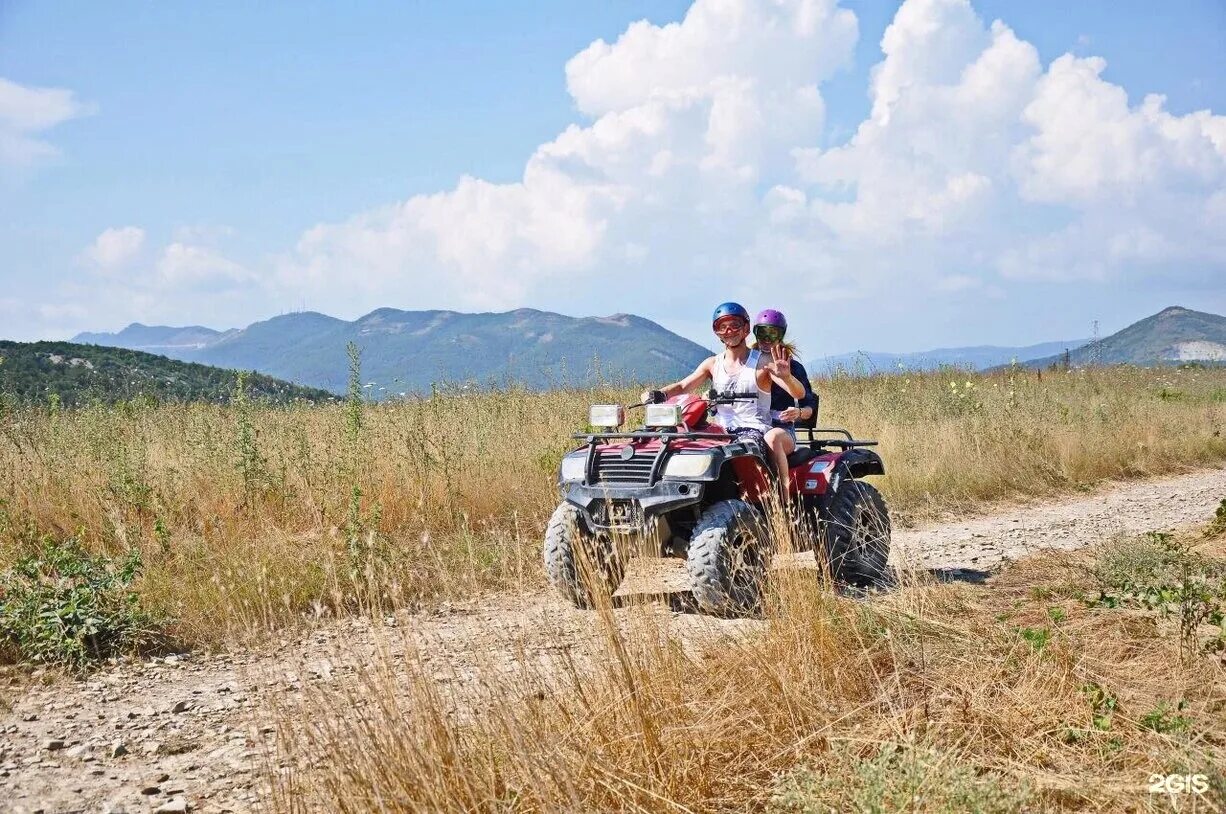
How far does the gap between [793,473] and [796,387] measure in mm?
629

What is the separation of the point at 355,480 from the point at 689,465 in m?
3.86

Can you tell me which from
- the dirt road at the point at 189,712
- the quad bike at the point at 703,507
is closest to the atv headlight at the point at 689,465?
the quad bike at the point at 703,507

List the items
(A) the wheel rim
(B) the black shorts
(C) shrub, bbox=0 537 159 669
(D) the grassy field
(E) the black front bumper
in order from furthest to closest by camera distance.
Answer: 1. (D) the grassy field
2. (B) the black shorts
3. (E) the black front bumper
4. (A) the wheel rim
5. (C) shrub, bbox=0 537 159 669

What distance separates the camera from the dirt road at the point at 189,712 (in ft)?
11.9

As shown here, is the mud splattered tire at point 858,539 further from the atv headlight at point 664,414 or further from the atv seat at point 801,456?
the atv headlight at point 664,414

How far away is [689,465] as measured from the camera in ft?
19.7

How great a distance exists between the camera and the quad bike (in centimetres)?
579

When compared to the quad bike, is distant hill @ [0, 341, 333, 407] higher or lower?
higher

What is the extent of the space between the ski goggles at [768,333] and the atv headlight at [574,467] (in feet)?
4.80

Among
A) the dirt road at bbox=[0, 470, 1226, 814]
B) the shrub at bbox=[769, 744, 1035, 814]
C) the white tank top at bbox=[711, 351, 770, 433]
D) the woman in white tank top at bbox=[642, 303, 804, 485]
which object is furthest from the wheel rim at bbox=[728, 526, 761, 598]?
the shrub at bbox=[769, 744, 1035, 814]

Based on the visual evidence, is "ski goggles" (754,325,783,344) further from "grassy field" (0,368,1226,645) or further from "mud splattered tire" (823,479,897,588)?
"grassy field" (0,368,1226,645)

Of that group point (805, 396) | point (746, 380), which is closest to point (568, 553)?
point (746, 380)

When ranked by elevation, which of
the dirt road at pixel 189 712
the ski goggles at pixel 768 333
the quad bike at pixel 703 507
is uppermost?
the ski goggles at pixel 768 333

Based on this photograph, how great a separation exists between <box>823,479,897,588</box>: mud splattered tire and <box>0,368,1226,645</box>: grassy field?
6.93 ft
